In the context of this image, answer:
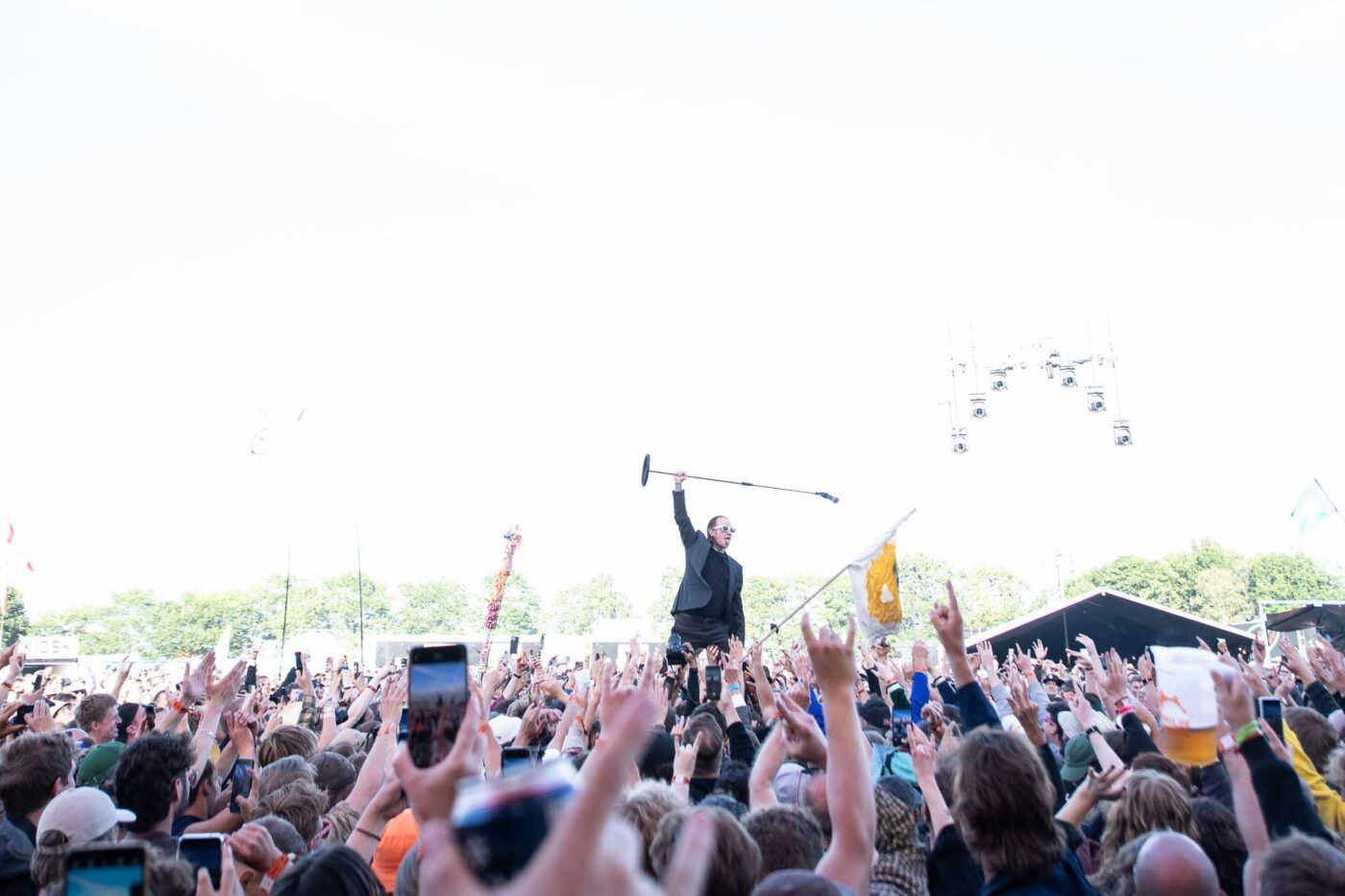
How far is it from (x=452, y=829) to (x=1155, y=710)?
7.29m

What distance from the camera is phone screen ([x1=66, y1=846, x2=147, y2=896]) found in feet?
7.77

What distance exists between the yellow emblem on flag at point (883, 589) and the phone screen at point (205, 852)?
5.61 m

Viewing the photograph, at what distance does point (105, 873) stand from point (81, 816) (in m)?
2.10

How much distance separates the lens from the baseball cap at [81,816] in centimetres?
404

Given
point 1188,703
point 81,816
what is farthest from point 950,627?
point 81,816

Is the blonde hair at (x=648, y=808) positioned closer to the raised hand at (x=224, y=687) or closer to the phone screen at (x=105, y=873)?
the phone screen at (x=105, y=873)

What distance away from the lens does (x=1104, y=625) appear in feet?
73.5

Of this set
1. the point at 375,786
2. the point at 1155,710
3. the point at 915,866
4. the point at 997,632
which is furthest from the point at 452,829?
the point at 997,632

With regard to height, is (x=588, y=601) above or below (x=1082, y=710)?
above

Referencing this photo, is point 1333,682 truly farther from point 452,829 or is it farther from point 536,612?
point 536,612

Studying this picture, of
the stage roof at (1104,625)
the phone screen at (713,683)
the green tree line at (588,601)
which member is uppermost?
the green tree line at (588,601)

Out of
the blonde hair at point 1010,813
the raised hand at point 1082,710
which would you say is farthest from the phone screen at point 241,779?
the raised hand at point 1082,710

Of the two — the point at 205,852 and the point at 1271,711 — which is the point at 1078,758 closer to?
the point at 1271,711

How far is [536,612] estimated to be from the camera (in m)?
109
